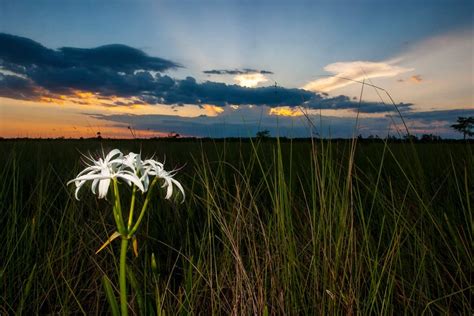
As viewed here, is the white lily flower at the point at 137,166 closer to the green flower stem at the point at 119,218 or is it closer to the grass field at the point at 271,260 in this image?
the green flower stem at the point at 119,218

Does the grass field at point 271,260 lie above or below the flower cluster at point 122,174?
below

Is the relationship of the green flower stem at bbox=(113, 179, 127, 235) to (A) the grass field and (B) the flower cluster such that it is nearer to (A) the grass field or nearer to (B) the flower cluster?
(B) the flower cluster

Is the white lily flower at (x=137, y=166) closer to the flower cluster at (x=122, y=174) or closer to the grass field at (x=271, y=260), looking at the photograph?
the flower cluster at (x=122, y=174)

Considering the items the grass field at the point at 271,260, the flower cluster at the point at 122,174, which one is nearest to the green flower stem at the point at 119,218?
the flower cluster at the point at 122,174

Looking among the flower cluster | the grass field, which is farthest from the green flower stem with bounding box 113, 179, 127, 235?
the grass field

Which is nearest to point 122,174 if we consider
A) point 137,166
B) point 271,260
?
point 137,166

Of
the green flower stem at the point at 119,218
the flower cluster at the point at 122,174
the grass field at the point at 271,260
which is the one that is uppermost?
the flower cluster at the point at 122,174

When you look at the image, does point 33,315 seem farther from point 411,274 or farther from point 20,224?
point 411,274

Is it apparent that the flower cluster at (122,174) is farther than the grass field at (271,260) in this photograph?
No

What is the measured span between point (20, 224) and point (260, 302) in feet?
8.07

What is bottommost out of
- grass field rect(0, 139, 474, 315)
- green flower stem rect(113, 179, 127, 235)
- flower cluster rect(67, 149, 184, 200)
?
grass field rect(0, 139, 474, 315)

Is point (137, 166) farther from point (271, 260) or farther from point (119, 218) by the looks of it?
point (271, 260)

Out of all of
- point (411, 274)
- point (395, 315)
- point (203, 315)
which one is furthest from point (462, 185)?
point (203, 315)

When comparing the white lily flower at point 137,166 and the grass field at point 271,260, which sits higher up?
the white lily flower at point 137,166
